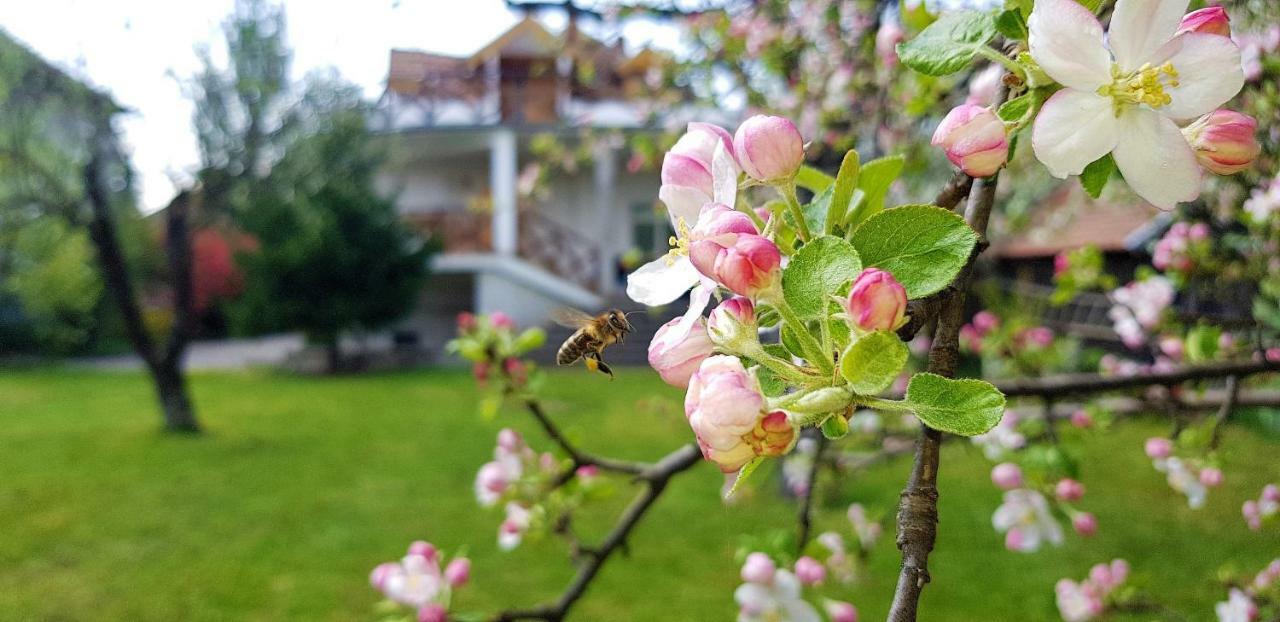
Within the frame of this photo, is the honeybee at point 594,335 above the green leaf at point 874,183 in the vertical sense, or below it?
below

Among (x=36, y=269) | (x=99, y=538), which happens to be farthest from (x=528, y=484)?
(x=36, y=269)

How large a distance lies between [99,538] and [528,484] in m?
3.17

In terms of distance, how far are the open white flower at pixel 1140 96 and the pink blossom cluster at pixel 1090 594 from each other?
3.65ft

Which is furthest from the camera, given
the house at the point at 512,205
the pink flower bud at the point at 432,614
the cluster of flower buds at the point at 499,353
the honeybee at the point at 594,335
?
the house at the point at 512,205

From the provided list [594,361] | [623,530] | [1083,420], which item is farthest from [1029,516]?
[594,361]

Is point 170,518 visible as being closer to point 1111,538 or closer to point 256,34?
point 1111,538

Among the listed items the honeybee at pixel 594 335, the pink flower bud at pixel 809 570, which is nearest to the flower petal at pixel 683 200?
the honeybee at pixel 594 335

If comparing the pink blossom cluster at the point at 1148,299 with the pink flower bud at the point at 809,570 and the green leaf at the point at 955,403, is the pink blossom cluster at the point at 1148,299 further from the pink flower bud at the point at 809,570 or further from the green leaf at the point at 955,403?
the green leaf at the point at 955,403

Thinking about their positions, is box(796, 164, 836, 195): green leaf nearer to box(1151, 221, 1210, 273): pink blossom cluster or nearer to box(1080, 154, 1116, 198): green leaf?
box(1080, 154, 1116, 198): green leaf

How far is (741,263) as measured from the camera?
0.38 metres

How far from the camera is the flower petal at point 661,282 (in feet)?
1.46

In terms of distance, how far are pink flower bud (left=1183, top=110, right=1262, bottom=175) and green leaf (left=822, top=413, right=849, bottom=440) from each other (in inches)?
8.9

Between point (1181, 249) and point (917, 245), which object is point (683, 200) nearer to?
point (917, 245)

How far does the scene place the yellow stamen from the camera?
0.43 metres
